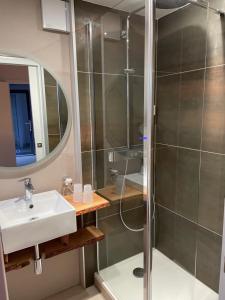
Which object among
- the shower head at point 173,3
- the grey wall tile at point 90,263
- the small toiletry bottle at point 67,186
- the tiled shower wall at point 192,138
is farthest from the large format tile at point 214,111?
the grey wall tile at point 90,263

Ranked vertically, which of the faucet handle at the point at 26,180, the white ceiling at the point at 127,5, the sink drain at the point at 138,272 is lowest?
the sink drain at the point at 138,272

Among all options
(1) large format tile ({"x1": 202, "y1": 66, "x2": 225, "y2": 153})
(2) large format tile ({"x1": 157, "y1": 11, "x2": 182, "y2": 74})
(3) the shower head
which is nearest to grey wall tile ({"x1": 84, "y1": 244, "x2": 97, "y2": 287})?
(1) large format tile ({"x1": 202, "y1": 66, "x2": 225, "y2": 153})

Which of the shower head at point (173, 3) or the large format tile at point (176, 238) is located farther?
the large format tile at point (176, 238)

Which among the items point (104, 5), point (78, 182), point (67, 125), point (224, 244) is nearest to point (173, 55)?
point (104, 5)

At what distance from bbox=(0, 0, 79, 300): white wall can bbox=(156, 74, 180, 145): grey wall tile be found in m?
0.85

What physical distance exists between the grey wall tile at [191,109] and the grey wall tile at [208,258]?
787mm

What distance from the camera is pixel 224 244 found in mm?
874

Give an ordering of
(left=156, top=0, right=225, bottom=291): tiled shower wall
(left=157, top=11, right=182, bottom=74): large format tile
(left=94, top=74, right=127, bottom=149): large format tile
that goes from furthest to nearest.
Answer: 1. (left=157, top=11, right=182, bottom=74): large format tile
2. (left=94, top=74, right=127, bottom=149): large format tile
3. (left=156, top=0, right=225, bottom=291): tiled shower wall

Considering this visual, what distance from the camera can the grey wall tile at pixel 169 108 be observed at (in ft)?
6.65

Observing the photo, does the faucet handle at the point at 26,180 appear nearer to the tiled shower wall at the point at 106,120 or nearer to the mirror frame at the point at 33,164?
the mirror frame at the point at 33,164

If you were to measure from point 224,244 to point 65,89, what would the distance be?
1.51 m

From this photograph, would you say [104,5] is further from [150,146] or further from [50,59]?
[150,146]

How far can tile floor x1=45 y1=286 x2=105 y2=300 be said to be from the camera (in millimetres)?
1990

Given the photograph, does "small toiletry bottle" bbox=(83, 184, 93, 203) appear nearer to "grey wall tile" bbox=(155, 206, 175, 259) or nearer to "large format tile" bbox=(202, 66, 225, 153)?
"grey wall tile" bbox=(155, 206, 175, 259)
